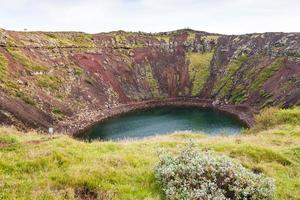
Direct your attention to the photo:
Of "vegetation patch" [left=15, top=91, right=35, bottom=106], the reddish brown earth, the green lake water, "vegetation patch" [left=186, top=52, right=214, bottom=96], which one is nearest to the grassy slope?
the green lake water

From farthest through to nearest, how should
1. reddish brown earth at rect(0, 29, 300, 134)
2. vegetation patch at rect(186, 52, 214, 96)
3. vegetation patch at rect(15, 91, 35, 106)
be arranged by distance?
vegetation patch at rect(186, 52, 214, 96), reddish brown earth at rect(0, 29, 300, 134), vegetation patch at rect(15, 91, 35, 106)

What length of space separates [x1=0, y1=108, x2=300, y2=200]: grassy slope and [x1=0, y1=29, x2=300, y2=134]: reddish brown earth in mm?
63479

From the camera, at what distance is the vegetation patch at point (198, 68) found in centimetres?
14912

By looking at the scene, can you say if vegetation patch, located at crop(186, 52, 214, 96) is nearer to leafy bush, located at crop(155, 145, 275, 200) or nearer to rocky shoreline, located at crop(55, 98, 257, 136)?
rocky shoreline, located at crop(55, 98, 257, 136)

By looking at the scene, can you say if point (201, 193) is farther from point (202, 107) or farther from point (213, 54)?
point (213, 54)

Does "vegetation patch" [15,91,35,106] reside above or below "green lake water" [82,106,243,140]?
above

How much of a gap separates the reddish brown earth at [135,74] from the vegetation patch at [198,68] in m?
0.38

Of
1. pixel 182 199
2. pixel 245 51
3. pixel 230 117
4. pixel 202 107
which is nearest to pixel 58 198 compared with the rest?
pixel 182 199

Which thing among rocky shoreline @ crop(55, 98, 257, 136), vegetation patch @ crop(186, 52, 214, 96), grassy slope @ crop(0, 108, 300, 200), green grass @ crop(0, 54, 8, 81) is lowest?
rocky shoreline @ crop(55, 98, 257, 136)

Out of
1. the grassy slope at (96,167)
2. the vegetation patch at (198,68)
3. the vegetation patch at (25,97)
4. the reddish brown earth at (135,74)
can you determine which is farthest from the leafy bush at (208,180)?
the vegetation patch at (198,68)

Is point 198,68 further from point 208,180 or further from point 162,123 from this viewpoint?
point 208,180

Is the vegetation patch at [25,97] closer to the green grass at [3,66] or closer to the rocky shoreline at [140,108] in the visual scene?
the green grass at [3,66]

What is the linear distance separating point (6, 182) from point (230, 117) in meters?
102

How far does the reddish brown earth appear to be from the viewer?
9831 centimetres
